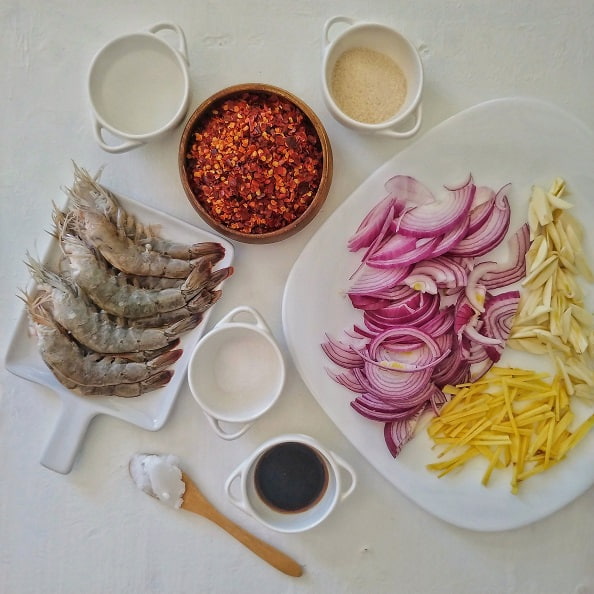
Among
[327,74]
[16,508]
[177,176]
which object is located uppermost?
[327,74]

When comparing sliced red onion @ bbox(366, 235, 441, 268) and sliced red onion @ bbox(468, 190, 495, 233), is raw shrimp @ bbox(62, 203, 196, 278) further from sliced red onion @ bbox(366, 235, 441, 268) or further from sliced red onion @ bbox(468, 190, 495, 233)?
sliced red onion @ bbox(468, 190, 495, 233)

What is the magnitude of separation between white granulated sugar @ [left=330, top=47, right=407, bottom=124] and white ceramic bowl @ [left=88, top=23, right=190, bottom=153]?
341 millimetres

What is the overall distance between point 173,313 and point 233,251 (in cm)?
20

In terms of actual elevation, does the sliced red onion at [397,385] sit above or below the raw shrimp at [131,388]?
above

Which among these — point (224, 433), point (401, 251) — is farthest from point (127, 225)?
point (401, 251)

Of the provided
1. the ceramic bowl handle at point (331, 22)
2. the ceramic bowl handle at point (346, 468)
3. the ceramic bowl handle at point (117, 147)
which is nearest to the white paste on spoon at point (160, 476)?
the ceramic bowl handle at point (346, 468)

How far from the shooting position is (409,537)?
4.62 ft

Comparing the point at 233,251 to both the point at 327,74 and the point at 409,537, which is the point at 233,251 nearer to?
the point at 327,74

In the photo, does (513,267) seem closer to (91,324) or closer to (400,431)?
(400,431)

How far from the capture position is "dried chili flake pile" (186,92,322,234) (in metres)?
1.21

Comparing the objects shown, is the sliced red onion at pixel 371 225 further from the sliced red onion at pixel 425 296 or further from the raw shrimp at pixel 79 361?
the raw shrimp at pixel 79 361

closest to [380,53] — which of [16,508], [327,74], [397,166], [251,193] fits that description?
[327,74]

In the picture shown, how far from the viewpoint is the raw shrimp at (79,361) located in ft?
4.27

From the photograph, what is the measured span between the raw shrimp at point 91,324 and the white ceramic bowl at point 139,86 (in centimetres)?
32
